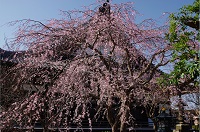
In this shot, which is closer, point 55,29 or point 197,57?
point 197,57

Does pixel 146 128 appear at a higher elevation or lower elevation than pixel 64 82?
lower

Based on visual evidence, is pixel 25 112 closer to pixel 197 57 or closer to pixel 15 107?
pixel 15 107

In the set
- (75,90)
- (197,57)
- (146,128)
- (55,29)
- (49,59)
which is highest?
(55,29)

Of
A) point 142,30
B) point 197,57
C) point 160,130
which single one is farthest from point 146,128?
point 197,57

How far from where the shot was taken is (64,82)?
5578 millimetres

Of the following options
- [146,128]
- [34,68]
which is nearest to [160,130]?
[146,128]

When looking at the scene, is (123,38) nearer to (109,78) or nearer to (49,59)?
→ (109,78)

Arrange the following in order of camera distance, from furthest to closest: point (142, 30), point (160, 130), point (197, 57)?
1. point (160, 130)
2. point (142, 30)
3. point (197, 57)

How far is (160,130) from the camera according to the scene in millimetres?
11242

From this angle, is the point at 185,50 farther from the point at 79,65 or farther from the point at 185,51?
the point at 79,65

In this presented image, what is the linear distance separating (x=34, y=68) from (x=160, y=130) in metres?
7.64

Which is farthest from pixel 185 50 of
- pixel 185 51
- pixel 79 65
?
pixel 79 65

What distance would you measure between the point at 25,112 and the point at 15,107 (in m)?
0.25

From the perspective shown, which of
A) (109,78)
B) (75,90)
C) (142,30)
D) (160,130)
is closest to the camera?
(109,78)
